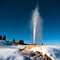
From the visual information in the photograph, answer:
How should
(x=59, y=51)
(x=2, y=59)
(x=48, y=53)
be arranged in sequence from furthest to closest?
(x=59, y=51)
(x=48, y=53)
(x=2, y=59)

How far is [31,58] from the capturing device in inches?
352

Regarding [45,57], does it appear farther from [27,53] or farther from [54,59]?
[27,53]

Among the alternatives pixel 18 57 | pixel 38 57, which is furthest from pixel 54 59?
pixel 18 57

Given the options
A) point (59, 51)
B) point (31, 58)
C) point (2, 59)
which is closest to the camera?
point (2, 59)

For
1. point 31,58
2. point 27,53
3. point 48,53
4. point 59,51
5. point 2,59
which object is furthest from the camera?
point 59,51

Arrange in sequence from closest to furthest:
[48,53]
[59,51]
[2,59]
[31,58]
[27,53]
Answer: [2,59]
[31,58]
[27,53]
[48,53]
[59,51]

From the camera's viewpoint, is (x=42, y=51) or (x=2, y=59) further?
(x=42, y=51)

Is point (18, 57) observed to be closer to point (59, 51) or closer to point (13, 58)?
point (13, 58)

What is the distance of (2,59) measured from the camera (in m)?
8.18

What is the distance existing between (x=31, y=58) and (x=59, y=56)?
122 inches

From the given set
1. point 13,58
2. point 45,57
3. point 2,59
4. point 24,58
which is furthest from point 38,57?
point 2,59

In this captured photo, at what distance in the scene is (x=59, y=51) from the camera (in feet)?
38.9

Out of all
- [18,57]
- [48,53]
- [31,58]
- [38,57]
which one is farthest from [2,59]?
[48,53]

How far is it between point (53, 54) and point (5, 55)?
4.00 metres
